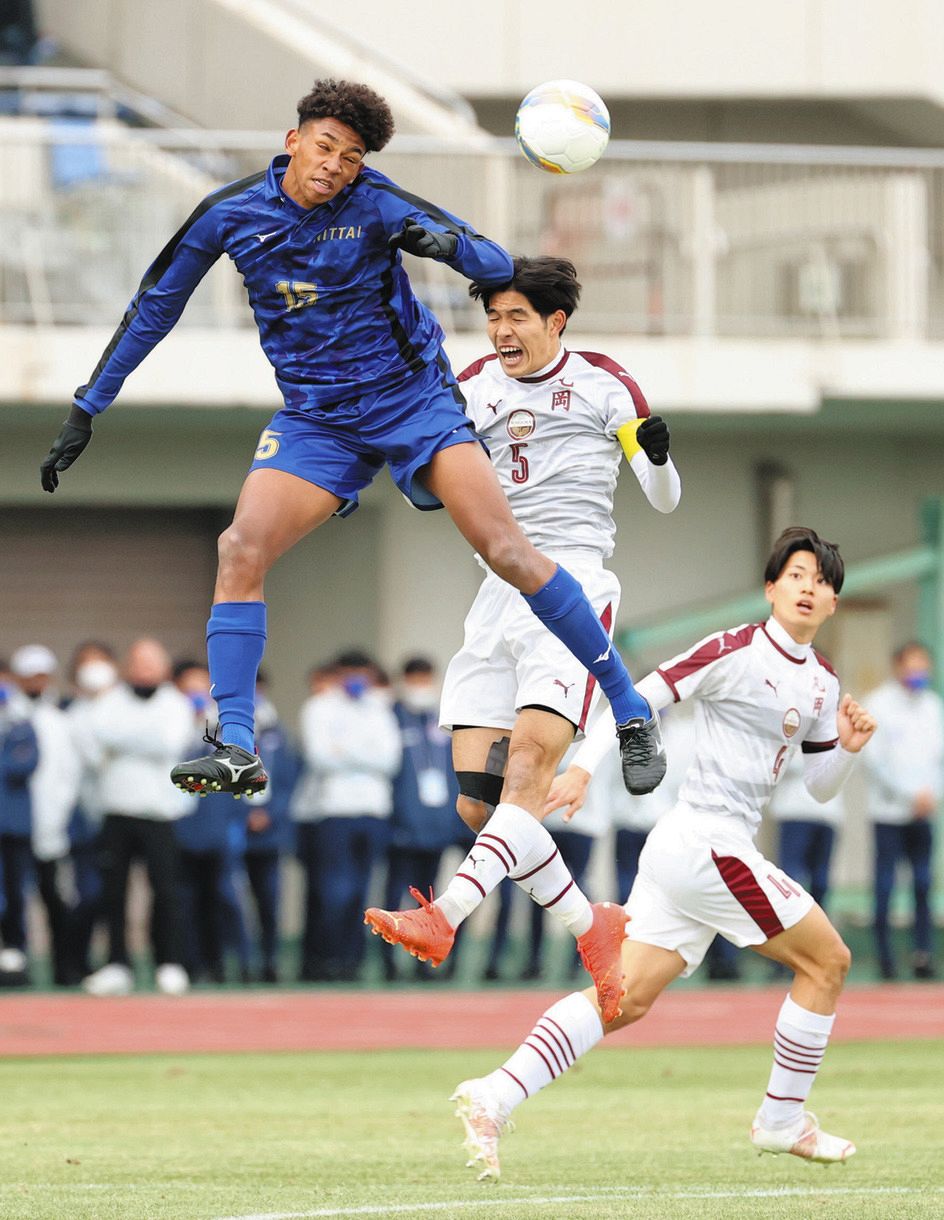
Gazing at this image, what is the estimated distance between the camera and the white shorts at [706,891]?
7.71 m

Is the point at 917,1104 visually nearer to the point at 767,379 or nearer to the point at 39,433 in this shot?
the point at 767,379

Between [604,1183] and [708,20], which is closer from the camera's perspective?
[604,1183]

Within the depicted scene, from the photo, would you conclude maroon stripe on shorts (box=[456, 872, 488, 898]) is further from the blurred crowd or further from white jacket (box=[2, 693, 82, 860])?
white jacket (box=[2, 693, 82, 860])

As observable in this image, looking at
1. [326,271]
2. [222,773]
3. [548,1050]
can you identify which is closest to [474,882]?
[548,1050]

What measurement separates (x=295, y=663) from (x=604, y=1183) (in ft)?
42.8

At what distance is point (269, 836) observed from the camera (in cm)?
1600

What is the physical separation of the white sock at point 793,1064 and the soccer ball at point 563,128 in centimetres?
311

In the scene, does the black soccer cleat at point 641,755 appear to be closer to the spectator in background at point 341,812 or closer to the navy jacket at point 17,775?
the navy jacket at point 17,775

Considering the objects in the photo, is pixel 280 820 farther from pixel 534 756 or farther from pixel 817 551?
pixel 534 756

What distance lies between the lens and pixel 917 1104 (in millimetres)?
10297

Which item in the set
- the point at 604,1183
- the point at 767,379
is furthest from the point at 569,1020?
the point at 767,379

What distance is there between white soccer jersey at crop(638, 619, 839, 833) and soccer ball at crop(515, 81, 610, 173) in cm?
180

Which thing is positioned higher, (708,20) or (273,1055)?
(708,20)

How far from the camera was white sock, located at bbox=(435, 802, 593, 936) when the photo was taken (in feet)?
22.8
